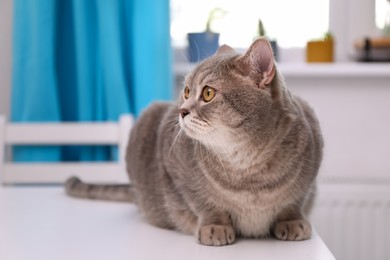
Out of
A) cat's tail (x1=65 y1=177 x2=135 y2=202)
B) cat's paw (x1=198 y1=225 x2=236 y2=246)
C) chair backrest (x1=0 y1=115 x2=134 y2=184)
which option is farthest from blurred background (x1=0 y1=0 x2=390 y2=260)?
cat's paw (x1=198 y1=225 x2=236 y2=246)

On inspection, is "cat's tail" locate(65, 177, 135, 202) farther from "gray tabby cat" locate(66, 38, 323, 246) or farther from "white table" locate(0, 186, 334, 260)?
"gray tabby cat" locate(66, 38, 323, 246)

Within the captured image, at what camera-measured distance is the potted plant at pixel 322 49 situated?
204 cm

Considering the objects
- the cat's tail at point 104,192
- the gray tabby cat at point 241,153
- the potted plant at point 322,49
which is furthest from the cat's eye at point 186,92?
the potted plant at point 322,49

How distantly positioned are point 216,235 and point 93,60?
3.80 ft

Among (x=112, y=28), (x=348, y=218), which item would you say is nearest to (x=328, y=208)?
(x=348, y=218)

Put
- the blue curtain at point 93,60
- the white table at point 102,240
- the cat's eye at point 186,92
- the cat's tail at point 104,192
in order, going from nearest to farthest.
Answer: the white table at point 102,240, the cat's eye at point 186,92, the cat's tail at point 104,192, the blue curtain at point 93,60

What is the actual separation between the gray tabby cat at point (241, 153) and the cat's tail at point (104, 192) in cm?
26

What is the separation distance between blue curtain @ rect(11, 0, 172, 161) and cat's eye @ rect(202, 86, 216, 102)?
95 cm

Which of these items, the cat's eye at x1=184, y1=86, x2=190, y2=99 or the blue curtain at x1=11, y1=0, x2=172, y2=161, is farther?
the blue curtain at x1=11, y1=0, x2=172, y2=161

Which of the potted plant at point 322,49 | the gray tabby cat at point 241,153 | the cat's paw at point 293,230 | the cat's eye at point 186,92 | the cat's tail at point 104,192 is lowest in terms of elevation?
the cat's tail at point 104,192

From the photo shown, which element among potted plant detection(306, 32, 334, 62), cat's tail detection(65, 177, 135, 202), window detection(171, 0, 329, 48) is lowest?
cat's tail detection(65, 177, 135, 202)

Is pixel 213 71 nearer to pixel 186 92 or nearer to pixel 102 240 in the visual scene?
pixel 186 92

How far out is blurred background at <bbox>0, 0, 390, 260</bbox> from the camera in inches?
74.8

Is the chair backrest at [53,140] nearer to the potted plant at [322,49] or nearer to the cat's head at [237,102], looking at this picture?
the potted plant at [322,49]
